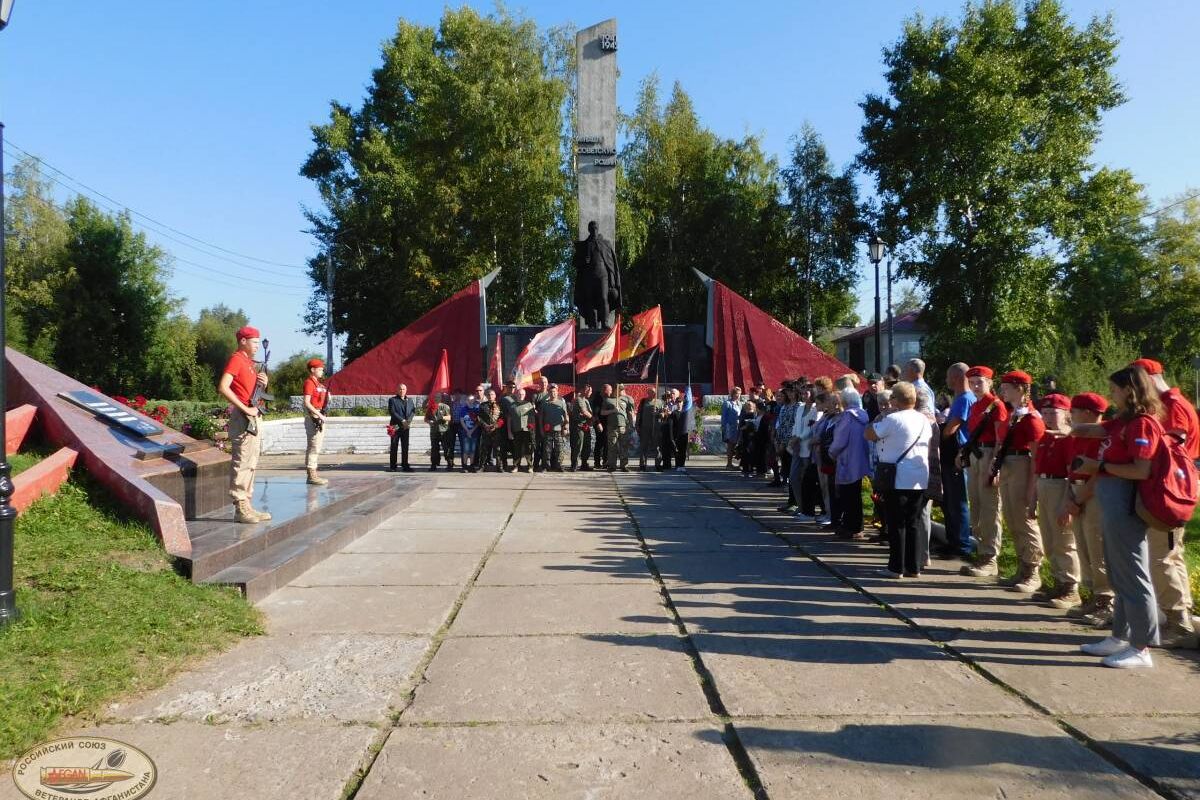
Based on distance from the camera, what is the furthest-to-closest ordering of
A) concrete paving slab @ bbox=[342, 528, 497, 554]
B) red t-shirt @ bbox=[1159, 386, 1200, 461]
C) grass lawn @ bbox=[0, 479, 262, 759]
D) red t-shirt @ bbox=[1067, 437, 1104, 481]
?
concrete paving slab @ bbox=[342, 528, 497, 554], red t-shirt @ bbox=[1067, 437, 1104, 481], red t-shirt @ bbox=[1159, 386, 1200, 461], grass lawn @ bbox=[0, 479, 262, 759]

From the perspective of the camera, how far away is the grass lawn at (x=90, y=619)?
334cm

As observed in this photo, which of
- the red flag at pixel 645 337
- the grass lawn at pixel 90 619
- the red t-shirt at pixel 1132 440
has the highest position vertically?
the red flag at pixel 645 337

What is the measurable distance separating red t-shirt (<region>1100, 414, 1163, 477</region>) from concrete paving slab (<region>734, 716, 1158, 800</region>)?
1.50m

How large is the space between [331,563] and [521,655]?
9.93 ft

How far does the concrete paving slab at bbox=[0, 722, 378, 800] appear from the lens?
8.99 feet

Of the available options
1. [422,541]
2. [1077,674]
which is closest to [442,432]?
[422,541]

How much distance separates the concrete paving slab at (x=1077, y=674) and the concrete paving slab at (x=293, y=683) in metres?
2.92

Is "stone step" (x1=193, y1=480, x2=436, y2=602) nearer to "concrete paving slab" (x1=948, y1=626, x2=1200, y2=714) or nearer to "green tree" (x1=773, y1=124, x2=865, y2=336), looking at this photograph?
"concrete paving slab" (x1=948, y1=626, x2=1200, y2=714)

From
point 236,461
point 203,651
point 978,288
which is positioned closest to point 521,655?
point 203,651

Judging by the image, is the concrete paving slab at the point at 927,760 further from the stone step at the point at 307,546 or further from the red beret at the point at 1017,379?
the stone step at the point at 307,546

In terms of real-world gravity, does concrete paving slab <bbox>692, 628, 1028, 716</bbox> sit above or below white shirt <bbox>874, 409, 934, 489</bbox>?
below

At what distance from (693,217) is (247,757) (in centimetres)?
3583

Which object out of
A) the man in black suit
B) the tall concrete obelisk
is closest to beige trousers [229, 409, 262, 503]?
the man in black suit

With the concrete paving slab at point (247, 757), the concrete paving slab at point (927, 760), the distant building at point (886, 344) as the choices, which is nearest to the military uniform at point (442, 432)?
the concrete paving slab at point (247, 757)
